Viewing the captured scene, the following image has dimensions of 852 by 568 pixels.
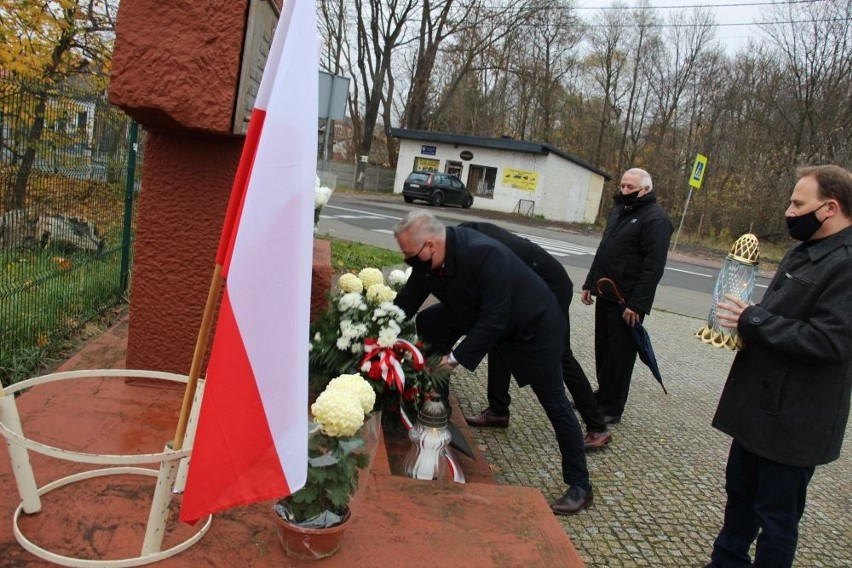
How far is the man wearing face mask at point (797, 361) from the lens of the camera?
8.12 ft

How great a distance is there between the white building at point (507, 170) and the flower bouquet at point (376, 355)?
93.4 ft

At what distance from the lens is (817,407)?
2586mm

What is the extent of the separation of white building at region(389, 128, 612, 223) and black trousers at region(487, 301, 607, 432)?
1084 inches

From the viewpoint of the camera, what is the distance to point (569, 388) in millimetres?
4270

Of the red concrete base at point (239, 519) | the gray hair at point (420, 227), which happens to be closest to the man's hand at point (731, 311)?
the red concrete base at point (239, 519)

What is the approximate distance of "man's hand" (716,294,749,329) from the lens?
268cm

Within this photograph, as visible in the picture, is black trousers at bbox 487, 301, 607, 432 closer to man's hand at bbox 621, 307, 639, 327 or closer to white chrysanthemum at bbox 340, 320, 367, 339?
man's hand at bbox 621, 307, 639, 327

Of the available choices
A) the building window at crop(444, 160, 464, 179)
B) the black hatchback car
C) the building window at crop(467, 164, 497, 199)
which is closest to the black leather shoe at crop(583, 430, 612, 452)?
the black hatchback car

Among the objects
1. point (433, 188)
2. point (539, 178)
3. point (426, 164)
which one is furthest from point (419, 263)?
point (426, 164)

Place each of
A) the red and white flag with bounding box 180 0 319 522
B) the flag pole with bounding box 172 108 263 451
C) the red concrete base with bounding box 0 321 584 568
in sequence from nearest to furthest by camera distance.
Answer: the red and white flag with bounding box 180 0 319 522 → the flag pole with bounding box 172 108 263 451 → the red concrete base with bounding box 0 321 584 568

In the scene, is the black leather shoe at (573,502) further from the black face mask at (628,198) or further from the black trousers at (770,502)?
the black face mask at (628,198)

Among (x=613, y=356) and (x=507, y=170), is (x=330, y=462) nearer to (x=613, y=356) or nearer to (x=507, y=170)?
(x=613, y=356)

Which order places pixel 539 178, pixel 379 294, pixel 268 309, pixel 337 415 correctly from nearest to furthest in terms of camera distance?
pixel 268 309 < pixel 337 415 < pixel 379 294 < pixel 539 178

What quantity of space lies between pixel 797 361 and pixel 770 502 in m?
0.58
